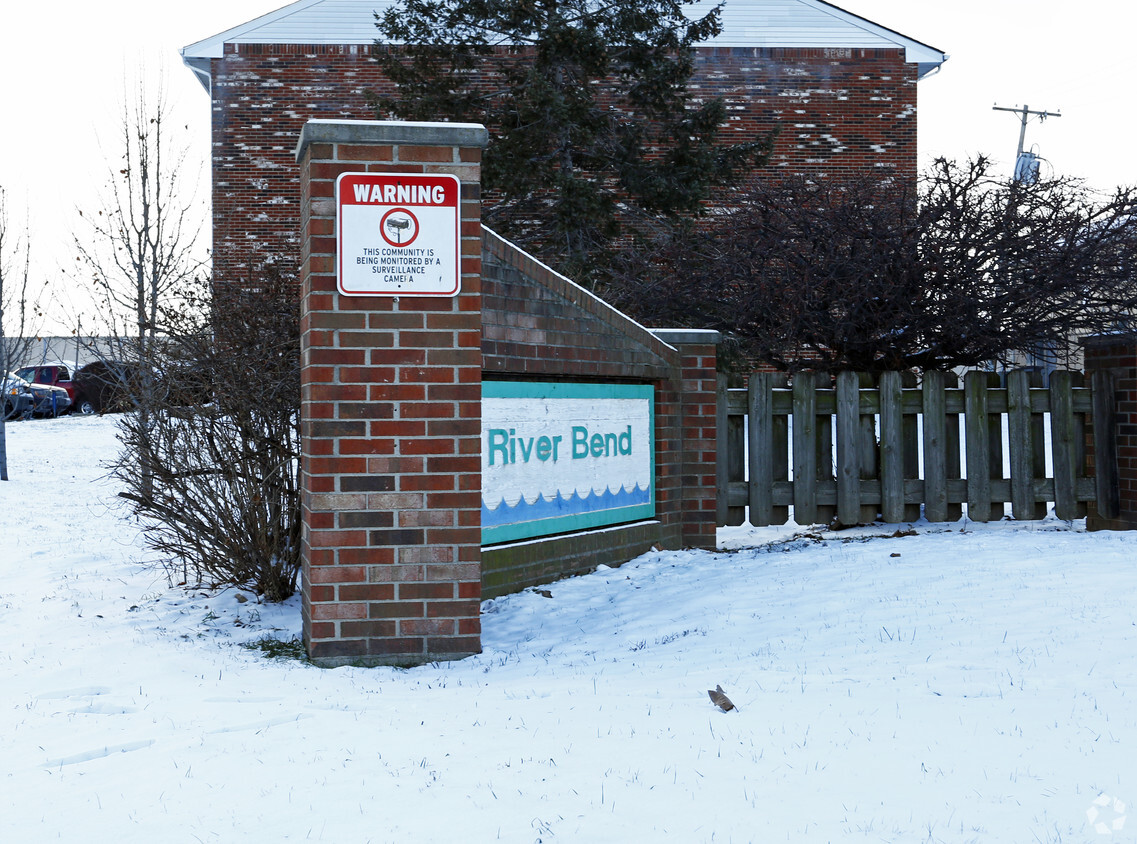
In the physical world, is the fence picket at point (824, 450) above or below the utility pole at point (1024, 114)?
below

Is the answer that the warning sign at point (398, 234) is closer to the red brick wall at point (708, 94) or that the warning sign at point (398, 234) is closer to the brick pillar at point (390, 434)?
the brick pillar at point (390, 434)

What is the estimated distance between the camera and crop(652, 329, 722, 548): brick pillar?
Answer: 827 cm

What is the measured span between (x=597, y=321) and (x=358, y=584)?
2.84 m

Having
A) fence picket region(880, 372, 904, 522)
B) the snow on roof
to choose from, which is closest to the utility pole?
the snow on roof

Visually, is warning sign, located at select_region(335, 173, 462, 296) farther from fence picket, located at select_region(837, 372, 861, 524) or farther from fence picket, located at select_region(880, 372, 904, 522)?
fence picket, located at select_region(880, 372, 904, 522)

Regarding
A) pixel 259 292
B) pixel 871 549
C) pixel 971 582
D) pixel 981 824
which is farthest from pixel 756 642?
pixel 259 292

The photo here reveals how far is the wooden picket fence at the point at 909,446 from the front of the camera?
8570mm

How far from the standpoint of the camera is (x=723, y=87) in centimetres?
2267

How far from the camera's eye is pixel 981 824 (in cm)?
301

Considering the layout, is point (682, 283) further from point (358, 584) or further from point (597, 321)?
point (358, 584)

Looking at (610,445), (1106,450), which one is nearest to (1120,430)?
(1106,450)

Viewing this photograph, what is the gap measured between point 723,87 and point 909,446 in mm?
15891

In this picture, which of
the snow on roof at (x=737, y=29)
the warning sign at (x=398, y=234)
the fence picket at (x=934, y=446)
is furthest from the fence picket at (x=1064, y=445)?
the snow on roof at (x=737, y=29)

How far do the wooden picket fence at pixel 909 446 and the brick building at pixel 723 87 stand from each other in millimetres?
14952
